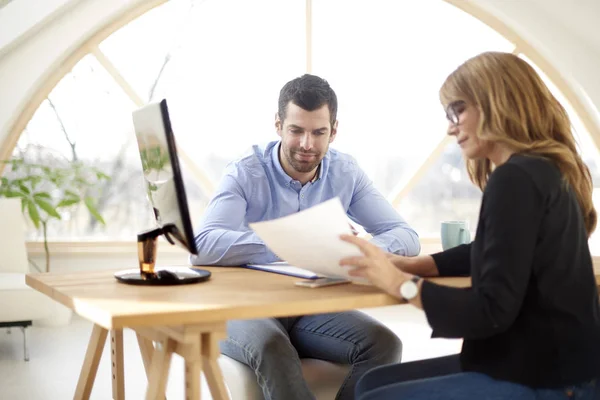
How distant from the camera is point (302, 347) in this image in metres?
2.48

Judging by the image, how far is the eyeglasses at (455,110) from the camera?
1808 mm

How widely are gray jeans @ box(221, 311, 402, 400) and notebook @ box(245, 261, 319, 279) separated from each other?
158mm

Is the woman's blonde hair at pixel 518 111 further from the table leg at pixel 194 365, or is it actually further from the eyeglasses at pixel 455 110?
the table leg at pixel 194 365

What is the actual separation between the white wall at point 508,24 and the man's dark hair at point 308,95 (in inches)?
112

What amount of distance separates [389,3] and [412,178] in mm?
1312

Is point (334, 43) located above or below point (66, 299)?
above

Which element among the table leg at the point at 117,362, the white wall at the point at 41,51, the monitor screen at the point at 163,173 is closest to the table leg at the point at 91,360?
the table leg at the point at 117,362

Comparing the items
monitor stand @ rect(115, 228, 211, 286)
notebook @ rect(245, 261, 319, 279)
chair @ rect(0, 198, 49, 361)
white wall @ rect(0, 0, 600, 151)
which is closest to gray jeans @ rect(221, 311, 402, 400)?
notebook @ rect(245, 261, 319, 279)

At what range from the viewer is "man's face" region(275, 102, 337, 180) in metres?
2.78

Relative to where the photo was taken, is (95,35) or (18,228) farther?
(95,35)

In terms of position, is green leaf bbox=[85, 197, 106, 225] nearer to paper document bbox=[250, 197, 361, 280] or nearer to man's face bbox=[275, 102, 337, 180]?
man's face bbox=[275, 102, 337, 180]

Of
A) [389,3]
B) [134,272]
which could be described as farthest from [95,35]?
[134,272]

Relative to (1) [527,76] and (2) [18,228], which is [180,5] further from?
(1) [527,76]

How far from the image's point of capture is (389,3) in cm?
607
